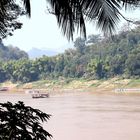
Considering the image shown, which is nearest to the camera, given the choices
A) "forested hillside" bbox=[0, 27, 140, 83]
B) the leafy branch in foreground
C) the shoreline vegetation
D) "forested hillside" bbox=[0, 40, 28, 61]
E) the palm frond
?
the leafy branch in foreground

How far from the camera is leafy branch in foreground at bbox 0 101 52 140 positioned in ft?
7.30

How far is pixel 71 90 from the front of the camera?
46.8m

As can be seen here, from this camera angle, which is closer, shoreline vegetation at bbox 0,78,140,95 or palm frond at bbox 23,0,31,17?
palm frond at bbox 23,0,31,17

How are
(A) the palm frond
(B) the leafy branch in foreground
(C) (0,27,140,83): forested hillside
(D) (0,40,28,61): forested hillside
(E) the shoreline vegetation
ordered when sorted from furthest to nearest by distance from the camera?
(D) (0,40,28,61): forested hillside < (C) (0,27,140,83): forested hillside < (E) the shoreline vegetation < (A) the palm frond < (B) the leafy branch in foreground

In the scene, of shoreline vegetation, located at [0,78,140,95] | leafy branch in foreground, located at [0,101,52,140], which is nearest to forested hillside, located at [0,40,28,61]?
shoreline vegetation, located at [0,78,140,95]

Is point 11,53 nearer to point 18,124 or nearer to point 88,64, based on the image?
point 88,64

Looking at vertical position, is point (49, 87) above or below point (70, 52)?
below

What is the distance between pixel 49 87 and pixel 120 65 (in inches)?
407

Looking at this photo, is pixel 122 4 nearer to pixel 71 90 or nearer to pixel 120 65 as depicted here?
pixel 120 65

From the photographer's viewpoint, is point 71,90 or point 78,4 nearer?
point 78,4

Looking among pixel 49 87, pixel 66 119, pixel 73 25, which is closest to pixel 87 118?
pixel 66 119

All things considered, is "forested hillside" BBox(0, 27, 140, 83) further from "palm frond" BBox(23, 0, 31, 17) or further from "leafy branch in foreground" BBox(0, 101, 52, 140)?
"leafy branch in foreground" BBox(0, 101, 52, 140)

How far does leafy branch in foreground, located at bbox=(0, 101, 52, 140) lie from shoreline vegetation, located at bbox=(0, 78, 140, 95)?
36.5m

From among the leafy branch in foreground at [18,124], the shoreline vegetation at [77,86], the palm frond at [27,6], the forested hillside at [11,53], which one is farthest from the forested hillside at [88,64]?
the leafy branch in foreground at [18,124]
